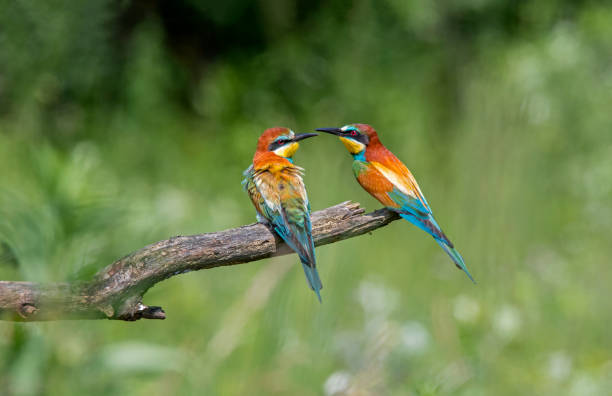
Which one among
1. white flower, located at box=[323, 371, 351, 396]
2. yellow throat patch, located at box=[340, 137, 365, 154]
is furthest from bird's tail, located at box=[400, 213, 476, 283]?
white flower, located at box=[323, 371, 351, 396]

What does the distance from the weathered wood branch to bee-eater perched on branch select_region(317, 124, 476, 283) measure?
0.08 m

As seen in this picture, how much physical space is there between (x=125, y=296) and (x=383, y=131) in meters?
3.93

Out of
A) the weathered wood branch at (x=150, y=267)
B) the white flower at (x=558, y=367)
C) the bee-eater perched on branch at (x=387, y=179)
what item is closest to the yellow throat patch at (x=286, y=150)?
the bee-eater perched on branch at (x=387, y=179)

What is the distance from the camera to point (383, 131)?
481 centimetres

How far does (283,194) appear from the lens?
1.05m

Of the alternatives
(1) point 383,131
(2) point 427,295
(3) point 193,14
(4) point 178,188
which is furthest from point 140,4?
(2) point 427,295

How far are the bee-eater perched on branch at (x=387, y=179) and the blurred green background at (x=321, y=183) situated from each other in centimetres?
29

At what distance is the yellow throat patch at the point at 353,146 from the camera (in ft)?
3.99

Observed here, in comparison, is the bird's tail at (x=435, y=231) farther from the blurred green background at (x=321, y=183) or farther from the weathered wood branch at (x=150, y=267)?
the blurred green background at (x=321, y=183)

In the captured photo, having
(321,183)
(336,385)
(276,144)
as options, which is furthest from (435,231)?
(321,183)

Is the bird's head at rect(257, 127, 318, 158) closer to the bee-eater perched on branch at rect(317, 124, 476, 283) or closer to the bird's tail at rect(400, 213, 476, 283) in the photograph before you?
the bee-eater perched on branch at rect(317, 124, 476, 283)

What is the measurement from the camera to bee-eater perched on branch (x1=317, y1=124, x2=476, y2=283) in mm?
1106

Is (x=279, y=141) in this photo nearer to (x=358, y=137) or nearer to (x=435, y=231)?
(x=358, y=137)

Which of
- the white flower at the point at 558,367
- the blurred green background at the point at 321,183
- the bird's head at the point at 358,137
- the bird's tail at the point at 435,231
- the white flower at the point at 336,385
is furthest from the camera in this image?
the white flower at the point at 558,367
